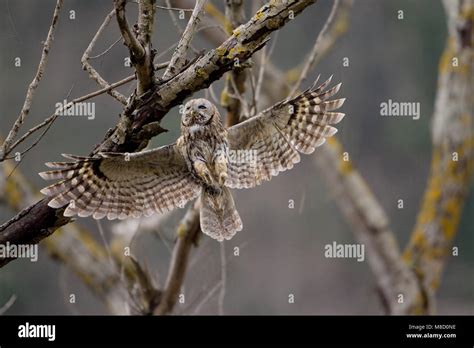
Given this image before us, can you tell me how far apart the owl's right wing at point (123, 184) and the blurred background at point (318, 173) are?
8.04 m

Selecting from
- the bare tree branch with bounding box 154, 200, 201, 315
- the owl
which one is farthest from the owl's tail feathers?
the bare tree branch with bounding box 154, 200, 201, 315

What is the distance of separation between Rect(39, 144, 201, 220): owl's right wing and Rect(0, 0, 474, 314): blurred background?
8044mm

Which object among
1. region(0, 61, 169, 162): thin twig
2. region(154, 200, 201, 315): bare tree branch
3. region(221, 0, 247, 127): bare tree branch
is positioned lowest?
region(154, 200, 201, 315): bare tree branch

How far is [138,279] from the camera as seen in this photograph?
5980mm

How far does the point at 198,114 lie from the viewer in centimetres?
496

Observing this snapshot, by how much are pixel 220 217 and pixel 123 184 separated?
0.60 meters

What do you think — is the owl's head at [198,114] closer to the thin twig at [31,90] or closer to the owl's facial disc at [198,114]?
the owl's facial disc at [198,114]

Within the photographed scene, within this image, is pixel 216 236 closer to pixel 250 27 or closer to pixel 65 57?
pixel 250 27

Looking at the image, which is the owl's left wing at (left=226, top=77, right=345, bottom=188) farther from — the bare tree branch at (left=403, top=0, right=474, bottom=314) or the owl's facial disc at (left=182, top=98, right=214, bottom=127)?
the bare tree branch at (left=403, top=0, right=474, bottom=314)

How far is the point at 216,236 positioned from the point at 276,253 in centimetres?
1252

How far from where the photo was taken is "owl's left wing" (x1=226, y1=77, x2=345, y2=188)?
509cm

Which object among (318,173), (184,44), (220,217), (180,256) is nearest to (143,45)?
(184,44)

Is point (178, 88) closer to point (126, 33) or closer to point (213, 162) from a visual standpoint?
point (126, 33)

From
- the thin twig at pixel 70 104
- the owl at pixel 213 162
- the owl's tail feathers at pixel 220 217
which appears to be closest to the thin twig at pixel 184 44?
the thin twig at pixel 70 104
